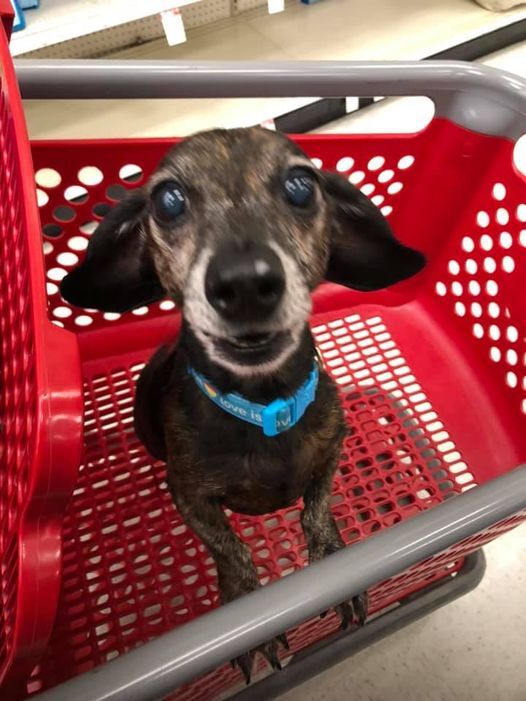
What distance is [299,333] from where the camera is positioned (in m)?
0.74

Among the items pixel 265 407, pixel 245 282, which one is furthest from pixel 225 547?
pixel 245 282

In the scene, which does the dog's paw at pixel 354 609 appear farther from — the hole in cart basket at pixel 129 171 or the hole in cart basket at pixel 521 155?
the hole in cart basket at pixel 521 155

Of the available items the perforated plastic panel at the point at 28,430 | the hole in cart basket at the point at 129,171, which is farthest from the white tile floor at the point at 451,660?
the hole in cart basket at the point at 129,171

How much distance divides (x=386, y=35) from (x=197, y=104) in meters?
0.73

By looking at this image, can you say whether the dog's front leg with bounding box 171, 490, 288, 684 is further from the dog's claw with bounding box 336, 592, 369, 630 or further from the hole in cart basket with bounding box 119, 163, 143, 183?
the hole in cart basket with bounding box 119, 163, 143, 183

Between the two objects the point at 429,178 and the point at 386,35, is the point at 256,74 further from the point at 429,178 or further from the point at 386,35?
the point at 386,35

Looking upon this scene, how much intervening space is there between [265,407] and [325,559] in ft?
0.74

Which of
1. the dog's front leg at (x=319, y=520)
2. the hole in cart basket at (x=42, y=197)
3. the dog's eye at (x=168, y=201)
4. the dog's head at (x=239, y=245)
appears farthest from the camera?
the hole in cart basket at (x=42, y=197)

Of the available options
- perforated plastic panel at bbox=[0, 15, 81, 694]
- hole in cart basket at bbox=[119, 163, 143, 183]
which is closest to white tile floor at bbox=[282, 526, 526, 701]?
perforated plastic panel at bbox=[0, 15, 81, 694]

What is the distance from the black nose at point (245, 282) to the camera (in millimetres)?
586

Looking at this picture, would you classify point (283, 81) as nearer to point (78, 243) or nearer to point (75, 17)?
point (78, 243)

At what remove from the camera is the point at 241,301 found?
1.98 ft

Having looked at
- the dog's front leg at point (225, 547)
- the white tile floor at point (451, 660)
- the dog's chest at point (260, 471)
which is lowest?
the white tile floor at point (451, 660)

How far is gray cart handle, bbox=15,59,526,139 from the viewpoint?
88 cm
